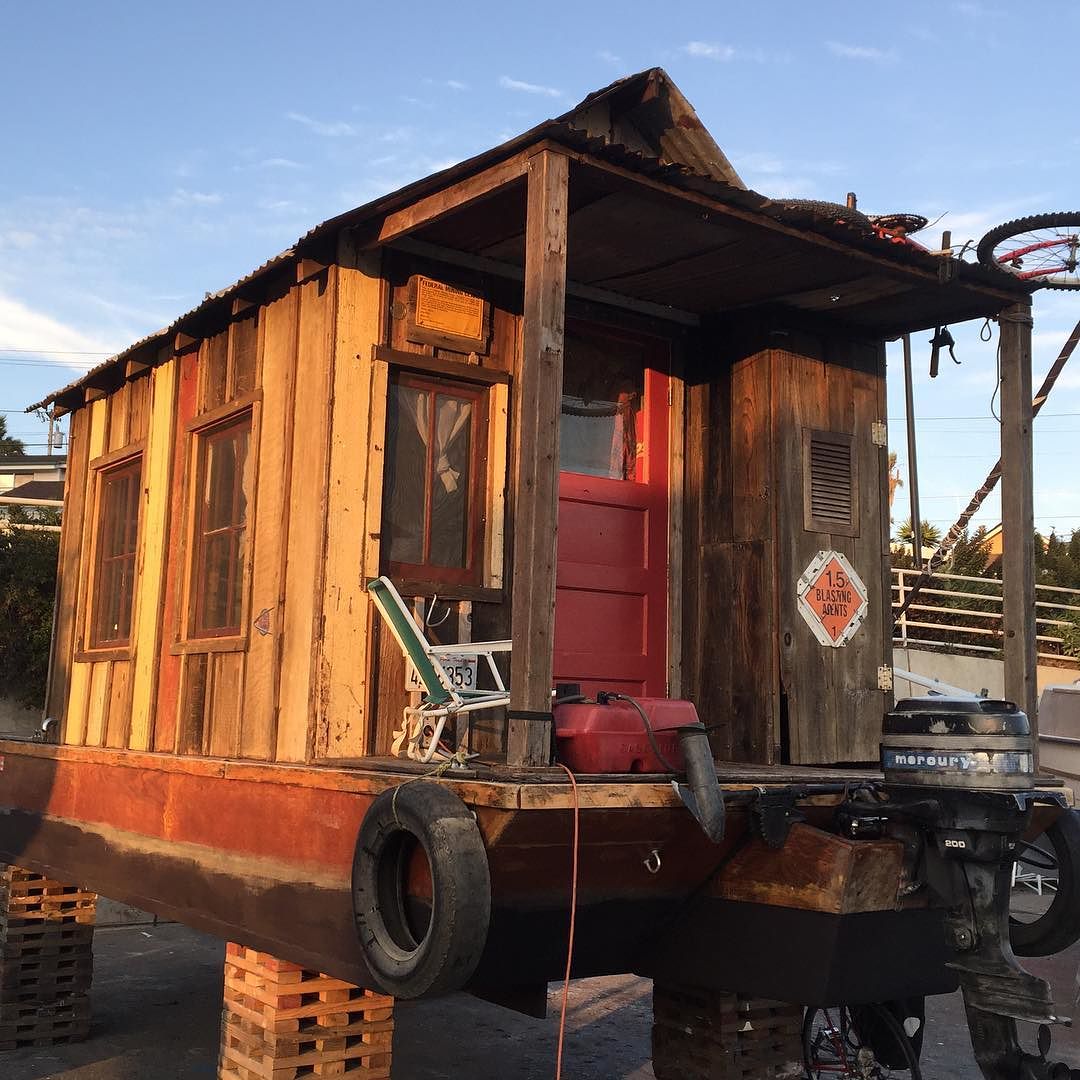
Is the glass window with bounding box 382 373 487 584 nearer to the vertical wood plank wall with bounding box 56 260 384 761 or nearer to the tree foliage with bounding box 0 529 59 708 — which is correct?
the vertical wood plank wall with bounding box 56 260 384 761

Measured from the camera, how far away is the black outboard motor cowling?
436 centimetres

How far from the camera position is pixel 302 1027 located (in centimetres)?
541

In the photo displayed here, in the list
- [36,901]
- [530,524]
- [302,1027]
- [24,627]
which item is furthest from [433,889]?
[24,627]

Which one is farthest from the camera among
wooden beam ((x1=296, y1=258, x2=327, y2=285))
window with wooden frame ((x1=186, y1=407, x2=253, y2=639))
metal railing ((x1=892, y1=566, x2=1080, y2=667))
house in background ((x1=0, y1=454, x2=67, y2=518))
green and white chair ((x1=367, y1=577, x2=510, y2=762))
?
house in background ((x1=0, y1=454, x2=67, y2=518))

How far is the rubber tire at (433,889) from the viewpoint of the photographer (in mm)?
3930

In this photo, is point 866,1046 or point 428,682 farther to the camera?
point 866,1046

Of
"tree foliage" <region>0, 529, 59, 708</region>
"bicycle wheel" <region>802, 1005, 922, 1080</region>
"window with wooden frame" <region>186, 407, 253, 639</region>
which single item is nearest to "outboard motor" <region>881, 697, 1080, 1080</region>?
"bicycle wheel" <region>802, 1005, 922, 1080</region>

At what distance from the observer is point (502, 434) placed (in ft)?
21.2

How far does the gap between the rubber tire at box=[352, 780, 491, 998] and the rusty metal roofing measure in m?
2.53

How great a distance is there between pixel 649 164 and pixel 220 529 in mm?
3463

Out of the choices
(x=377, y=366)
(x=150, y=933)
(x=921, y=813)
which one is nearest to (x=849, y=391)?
(x=377, y=366)

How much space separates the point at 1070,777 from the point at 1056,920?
34.7 ft

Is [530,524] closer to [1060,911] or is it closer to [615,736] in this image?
[615,736]

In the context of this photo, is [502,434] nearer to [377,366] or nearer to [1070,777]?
[377,366]
